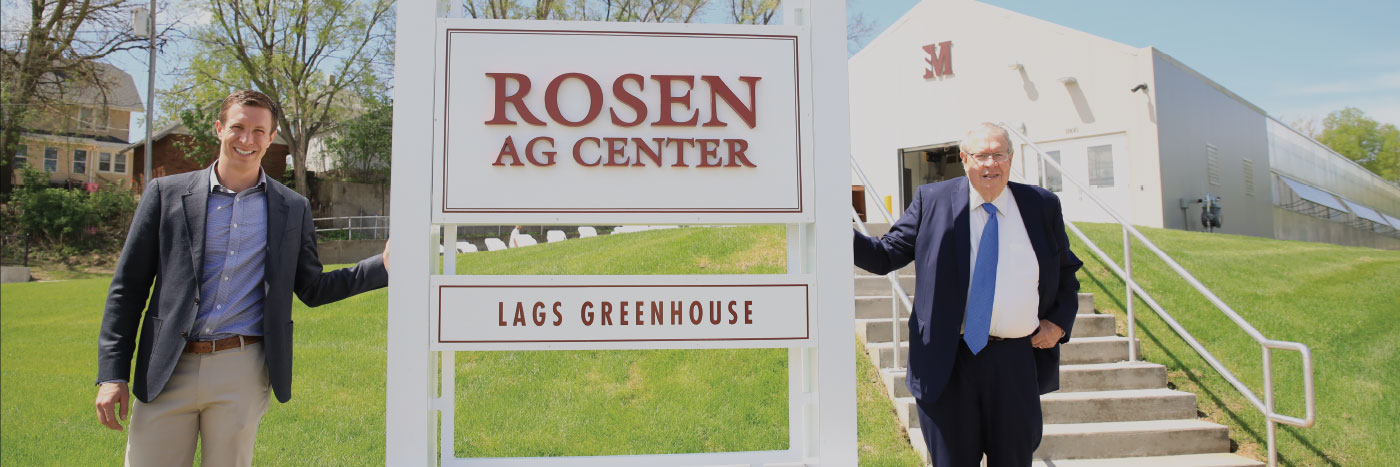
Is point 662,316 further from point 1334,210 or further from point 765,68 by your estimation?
point 1334,210

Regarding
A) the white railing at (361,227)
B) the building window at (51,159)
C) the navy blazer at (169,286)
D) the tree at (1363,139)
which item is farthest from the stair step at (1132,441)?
the tree at (1363,139)

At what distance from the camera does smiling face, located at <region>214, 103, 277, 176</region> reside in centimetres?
218

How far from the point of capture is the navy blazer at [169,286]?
6.77 ft

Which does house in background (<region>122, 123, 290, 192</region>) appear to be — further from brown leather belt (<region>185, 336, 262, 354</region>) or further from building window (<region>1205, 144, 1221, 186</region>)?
brown leather belt (<region>185, 336, 262, 354</region>)

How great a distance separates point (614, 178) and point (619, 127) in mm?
166

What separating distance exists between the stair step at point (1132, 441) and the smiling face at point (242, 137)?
12.7 ft

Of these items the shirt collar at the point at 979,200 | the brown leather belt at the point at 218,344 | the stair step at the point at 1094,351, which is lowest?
the stair step at the point at 1094,351

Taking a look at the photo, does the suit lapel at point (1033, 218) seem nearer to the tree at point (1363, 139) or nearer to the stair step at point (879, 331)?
the stair step at point (879, 331)

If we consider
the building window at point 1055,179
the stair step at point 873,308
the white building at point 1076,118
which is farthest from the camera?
the building window at point 1055,179

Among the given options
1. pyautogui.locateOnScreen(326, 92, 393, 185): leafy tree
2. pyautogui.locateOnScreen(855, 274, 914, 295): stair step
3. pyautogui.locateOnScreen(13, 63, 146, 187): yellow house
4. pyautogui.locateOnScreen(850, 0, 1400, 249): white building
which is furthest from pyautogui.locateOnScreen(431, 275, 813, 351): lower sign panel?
pyautogui.locateOnScreen(326, 92, 393, 185): leafy tree

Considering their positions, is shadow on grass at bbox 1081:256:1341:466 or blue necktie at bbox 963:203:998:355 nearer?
blue necktie at bbox 963:203:998:355

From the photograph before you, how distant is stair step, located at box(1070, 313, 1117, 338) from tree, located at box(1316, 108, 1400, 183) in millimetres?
50236

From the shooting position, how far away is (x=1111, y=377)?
4.48 m

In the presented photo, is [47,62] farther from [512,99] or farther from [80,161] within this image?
[512,99]
